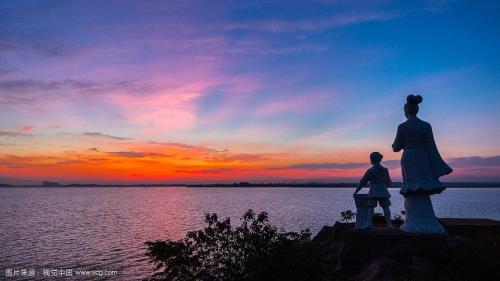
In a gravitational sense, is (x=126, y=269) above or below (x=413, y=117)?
below

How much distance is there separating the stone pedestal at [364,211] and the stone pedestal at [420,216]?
1.86 m

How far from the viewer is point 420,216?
49.9 ft

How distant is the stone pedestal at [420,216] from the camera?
49.0ft

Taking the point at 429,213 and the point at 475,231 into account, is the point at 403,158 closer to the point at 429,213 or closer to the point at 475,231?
the point at 429,213

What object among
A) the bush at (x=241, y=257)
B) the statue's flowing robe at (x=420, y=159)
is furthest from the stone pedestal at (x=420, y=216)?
the bush at (x=241, y=257)

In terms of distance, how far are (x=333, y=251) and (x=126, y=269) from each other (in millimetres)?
15186

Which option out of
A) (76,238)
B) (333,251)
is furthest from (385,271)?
(76,238)

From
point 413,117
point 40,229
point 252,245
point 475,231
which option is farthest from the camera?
point 40,229

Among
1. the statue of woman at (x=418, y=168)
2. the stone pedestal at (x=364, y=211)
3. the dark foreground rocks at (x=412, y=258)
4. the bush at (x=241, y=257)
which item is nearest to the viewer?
the dark foreground rocks at (x=412, y=258)

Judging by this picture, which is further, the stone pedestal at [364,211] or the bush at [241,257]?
the stone pedestal at [364,211]

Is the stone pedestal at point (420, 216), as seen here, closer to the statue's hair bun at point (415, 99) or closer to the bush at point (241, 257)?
the statue's hair bun at point (415, 99)

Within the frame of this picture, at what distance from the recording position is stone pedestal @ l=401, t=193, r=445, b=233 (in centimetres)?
1494

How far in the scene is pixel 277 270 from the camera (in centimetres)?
1359

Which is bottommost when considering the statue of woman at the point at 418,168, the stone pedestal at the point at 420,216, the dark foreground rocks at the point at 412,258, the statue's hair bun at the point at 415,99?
the dark foreground rocks at the point at 412,258
